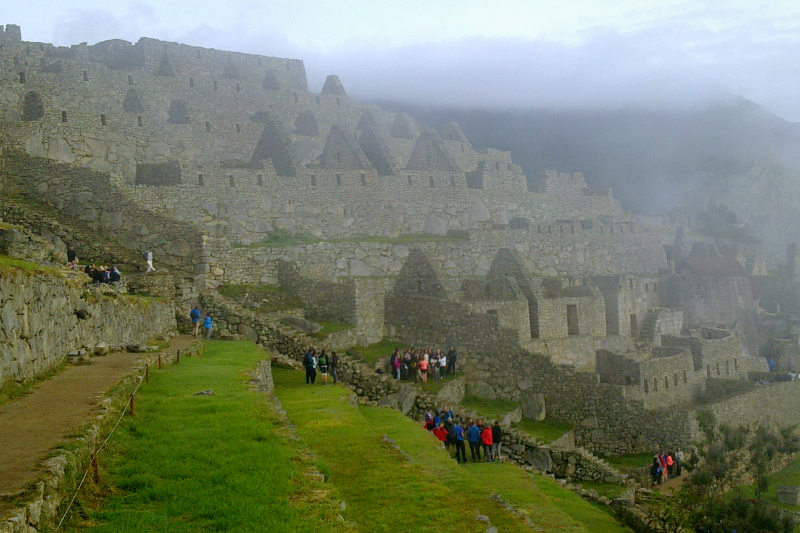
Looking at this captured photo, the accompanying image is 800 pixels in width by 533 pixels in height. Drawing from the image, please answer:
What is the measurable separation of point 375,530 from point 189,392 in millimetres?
5035

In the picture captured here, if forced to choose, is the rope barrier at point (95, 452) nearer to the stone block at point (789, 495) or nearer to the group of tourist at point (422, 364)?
the group of tourist at point (422, 364)

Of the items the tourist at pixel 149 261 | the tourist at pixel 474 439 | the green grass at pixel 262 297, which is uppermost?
the tourist at pixel 149 261

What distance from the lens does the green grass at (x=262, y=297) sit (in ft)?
82.0

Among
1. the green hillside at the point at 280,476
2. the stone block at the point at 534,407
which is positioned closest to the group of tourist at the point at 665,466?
the stone block at the point at 534,407

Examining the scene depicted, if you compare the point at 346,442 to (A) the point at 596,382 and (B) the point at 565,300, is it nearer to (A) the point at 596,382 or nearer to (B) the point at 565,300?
(A) the point at 596,382

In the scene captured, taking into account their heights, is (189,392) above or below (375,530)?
above

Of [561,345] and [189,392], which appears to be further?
[561,345]

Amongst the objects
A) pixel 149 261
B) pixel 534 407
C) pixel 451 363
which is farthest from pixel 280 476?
pixel 149 261

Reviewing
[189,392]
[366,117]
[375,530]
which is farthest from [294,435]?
[366,117]

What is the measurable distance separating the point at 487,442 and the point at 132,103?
28041 millimetres

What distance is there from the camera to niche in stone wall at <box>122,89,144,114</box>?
3766cm

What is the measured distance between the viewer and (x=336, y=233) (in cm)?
3288

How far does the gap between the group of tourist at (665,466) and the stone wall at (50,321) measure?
13.2 m

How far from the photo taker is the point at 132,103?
38125mm
